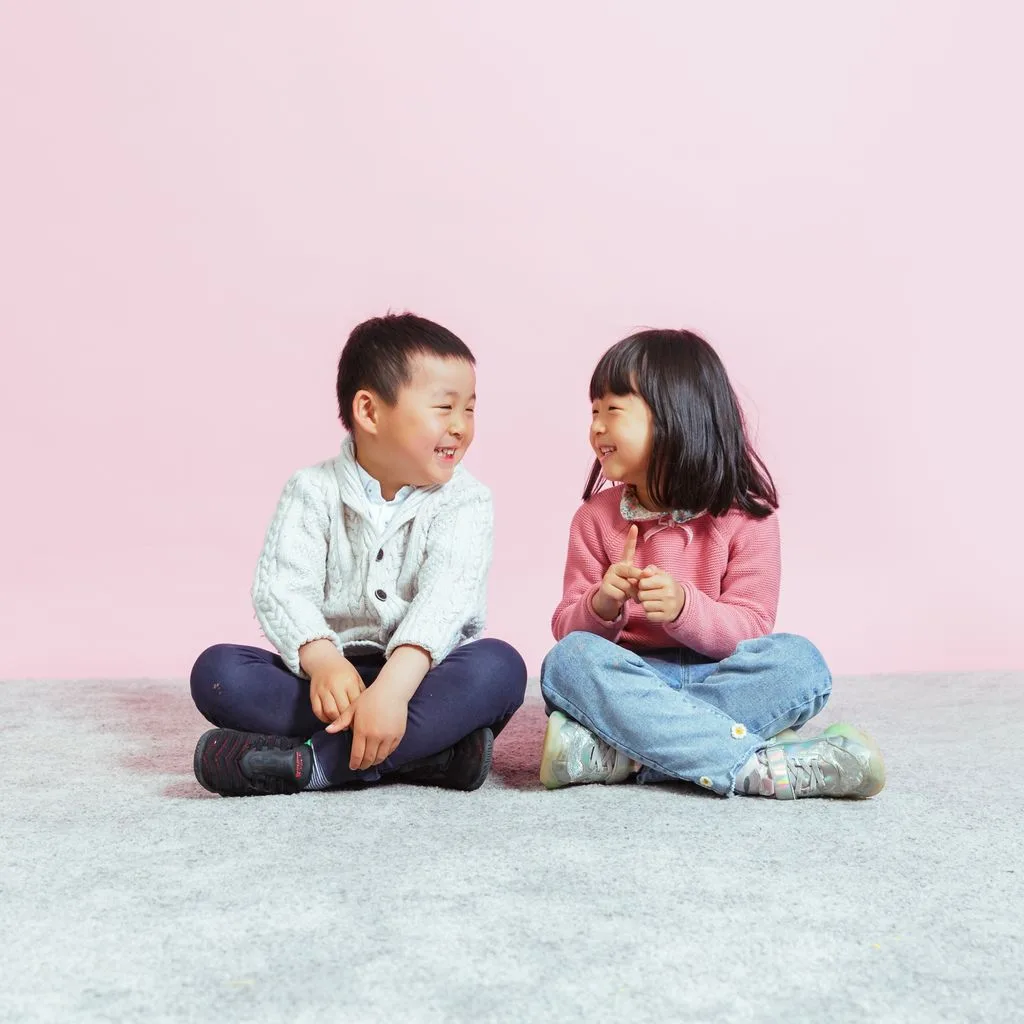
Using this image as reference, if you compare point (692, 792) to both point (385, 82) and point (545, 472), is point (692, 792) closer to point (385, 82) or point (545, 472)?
point (545, 472)

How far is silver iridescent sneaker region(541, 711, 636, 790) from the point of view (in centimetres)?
121

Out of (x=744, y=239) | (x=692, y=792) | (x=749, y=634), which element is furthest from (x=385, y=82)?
(x=692, y=792)

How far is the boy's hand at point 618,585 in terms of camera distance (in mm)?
1294

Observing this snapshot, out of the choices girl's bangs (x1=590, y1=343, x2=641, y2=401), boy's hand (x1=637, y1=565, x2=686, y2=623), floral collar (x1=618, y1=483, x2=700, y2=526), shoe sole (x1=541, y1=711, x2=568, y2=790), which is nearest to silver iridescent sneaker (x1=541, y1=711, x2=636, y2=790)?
shoe sole (x1=541, y1=711, x2=568, y2=790)

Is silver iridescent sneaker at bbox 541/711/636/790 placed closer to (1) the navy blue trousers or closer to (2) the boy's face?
(1) the navy blue trousers

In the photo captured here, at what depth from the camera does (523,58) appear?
2.29 metres

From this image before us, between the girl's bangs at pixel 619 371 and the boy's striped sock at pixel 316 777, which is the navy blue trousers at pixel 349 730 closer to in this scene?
the boy's striped sock at pixel 316 777

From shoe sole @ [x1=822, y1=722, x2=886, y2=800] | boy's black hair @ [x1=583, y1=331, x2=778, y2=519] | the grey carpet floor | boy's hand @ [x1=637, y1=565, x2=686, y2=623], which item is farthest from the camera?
boy's black hair @ [x1=583, y1=331, x2=778, y2=519]

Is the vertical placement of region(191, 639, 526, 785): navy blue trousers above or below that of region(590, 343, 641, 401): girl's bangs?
below

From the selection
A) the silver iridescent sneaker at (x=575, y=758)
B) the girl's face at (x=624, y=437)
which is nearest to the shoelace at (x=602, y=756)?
the silver iridescent sneaker at (x=575, y=758)

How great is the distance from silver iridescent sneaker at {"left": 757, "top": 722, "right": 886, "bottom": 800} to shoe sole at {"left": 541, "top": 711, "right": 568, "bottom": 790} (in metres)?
0.21

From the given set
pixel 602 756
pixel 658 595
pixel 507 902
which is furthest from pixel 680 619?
pixel 507 902

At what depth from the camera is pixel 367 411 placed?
1379 millimetres

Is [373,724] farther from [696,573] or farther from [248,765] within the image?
[696,573]
